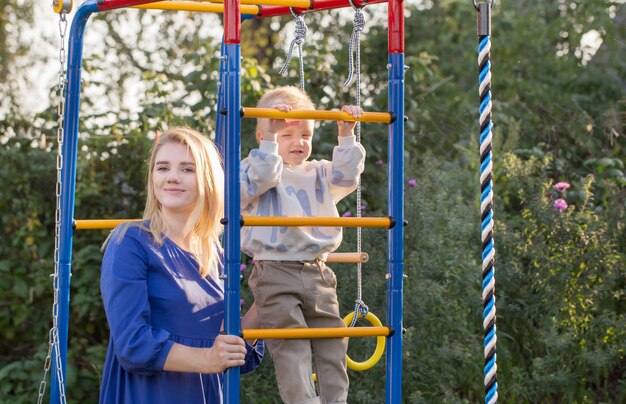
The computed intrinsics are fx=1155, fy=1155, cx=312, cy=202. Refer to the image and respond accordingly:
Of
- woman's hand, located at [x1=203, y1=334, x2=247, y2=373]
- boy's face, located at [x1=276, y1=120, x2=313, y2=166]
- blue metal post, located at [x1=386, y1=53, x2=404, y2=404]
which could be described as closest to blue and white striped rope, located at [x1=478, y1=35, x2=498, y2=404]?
blue metal post, located at [x1=386, y1=53, x2=404, y2=404]

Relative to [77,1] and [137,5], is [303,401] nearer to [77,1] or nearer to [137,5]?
[137,5]

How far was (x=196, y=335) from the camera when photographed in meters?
3.38

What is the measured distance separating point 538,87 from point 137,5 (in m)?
4.45

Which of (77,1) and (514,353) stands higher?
(77,1)

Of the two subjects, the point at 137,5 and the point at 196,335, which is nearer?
the point at 196,335

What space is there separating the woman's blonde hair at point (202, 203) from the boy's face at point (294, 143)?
1.06 ft

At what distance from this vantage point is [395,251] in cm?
363

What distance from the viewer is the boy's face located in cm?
380

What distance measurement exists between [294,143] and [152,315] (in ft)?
2.64

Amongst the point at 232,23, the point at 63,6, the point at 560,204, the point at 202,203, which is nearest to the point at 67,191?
the point at 63,6

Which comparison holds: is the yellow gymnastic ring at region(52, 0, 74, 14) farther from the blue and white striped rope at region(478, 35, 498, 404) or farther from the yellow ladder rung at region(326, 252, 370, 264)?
the blue and white striped rope at region(478, 35, 498, 404)

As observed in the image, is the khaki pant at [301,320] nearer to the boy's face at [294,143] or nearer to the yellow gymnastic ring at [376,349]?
the yellow gymnastic ring at [376,349]

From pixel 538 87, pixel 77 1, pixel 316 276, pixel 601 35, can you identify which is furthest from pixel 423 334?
pixel 77 1

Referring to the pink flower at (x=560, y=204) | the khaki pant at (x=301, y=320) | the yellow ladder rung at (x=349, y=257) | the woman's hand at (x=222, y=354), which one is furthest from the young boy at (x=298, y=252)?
the pink flower at (x=560, y=204)
